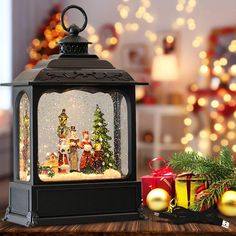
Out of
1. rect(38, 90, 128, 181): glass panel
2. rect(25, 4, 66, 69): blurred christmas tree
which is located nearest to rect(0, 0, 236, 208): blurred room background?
rect(25, 4, 66, 69): blurred christmas tree

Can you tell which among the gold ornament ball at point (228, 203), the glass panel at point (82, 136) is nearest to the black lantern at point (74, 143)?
the glass panel at point (82, 136)

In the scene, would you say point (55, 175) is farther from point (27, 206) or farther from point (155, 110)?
point (155, 110)

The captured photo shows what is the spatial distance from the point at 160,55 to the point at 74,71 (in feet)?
18.7

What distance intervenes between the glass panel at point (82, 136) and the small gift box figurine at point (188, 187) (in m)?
0.19

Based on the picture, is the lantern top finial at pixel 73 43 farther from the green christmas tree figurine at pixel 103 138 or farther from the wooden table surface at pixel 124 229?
the wooden table surface at pixel 124 229

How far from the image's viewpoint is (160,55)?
780 cm

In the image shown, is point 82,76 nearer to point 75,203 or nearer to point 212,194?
point 75,203

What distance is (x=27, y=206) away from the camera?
84.5 inches

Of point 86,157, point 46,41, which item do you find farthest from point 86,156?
point 46,41

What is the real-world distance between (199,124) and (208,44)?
914 mm

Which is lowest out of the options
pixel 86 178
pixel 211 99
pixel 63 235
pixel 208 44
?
pixel 63 235

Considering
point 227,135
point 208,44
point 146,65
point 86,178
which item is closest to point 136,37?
point 146,65

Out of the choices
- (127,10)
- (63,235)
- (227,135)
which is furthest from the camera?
(127,10)

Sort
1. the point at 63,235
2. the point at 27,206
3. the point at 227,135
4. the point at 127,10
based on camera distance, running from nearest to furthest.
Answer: the point at 63,235 → the point at 27,206 → the point at 227,135 → the point at 127,10
